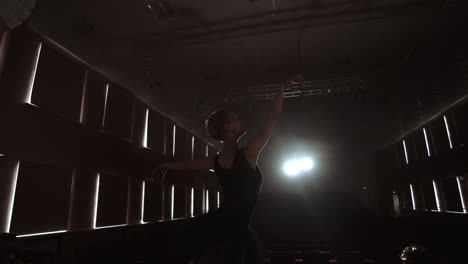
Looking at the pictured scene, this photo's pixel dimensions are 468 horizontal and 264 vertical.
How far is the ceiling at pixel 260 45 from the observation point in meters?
3.58

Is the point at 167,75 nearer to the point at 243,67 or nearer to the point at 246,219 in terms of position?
the point at 243,67

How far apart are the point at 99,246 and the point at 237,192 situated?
390 centimetres

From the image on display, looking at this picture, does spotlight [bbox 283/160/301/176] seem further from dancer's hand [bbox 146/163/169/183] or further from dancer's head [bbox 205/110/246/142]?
dancer's head [bbox 205/110/246/142]

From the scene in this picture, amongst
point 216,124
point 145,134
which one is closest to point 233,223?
point 216,124

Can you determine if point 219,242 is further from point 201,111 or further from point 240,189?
point 201,111

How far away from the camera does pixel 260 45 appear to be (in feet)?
15.0

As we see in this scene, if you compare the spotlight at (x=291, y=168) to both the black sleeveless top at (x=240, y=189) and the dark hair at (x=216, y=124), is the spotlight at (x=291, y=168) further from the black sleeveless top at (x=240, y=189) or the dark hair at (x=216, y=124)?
the black sleeveless top at (x=240, y=189)

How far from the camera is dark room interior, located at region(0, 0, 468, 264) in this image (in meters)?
3.12

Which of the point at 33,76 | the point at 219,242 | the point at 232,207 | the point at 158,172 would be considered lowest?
the point at 219,242

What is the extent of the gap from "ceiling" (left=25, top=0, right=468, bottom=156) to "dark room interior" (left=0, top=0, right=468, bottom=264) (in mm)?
26

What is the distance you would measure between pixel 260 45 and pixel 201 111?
10.2 feet

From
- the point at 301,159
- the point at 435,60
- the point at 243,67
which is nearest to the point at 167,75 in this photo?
the point at 243,67

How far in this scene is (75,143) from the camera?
412cm

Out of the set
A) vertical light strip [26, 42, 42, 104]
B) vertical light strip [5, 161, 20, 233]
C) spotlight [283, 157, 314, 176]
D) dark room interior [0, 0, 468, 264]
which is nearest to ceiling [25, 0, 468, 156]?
dark room interior [0, 0, 468, 264]
